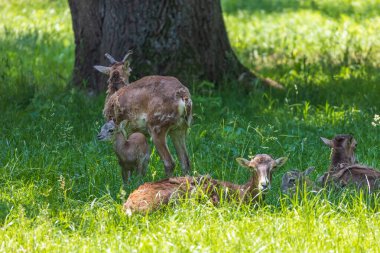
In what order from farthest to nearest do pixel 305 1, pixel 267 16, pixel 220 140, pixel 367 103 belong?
pixel 305 1
pixel 267 16
pixel 367 103
pixel 220 140

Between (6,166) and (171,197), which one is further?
(6,166)

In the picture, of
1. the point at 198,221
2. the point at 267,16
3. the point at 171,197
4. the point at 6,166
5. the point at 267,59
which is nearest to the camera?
the point at 198,221

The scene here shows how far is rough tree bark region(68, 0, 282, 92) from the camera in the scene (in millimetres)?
13008

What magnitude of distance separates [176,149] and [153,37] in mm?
3333

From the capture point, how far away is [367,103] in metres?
13.0

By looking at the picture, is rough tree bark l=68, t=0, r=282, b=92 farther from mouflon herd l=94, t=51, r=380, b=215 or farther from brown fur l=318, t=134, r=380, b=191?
brown fur l=318, t=134, r=380, b=191

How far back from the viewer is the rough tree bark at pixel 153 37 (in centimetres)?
1301

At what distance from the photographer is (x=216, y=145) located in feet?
36.0

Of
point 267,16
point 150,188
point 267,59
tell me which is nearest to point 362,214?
point 150,188

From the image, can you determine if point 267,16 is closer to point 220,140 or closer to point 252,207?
point 220,140

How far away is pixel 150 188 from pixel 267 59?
8.39 metres

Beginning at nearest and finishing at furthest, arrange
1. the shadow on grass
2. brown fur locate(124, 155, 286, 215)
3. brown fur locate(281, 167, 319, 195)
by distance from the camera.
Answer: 1. brown fur locate(124, 155, 286, 215)
2. brown fur locate(281, 167, 319, 195)
3. the shadow on grass

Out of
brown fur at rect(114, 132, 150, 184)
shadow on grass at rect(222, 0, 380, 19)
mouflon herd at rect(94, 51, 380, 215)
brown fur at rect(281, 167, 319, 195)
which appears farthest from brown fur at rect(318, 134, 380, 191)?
shadow on grass at rect(222, 0, 380, 19)

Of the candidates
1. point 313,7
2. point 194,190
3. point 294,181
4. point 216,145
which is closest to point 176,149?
point 216,145
